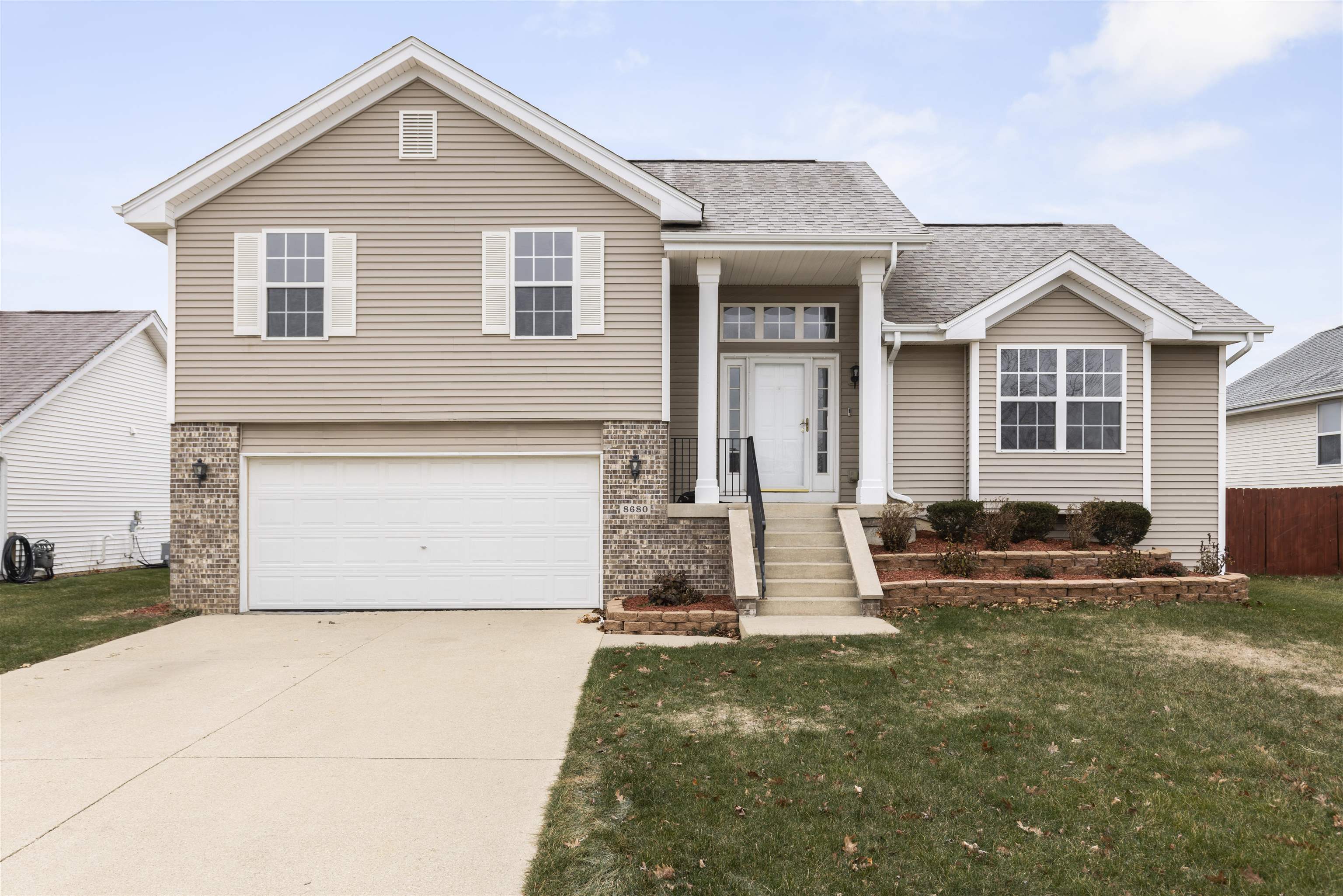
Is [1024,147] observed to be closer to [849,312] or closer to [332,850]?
[849,312]

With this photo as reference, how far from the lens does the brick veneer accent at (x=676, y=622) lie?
832 centimetres

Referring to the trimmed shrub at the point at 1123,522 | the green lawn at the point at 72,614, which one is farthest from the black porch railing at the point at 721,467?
the green lawn at the point at 72,614

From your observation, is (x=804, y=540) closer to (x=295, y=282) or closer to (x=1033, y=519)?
(x=1033, y=519)

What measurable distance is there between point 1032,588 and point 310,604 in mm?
9404

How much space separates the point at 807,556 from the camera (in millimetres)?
9484

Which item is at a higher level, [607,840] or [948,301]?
[948,301]

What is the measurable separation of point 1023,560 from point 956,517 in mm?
1101

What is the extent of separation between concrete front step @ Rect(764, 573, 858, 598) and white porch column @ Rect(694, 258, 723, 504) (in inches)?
61.9

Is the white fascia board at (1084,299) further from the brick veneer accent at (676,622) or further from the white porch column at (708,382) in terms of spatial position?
the brick veneer accent at (676,622)

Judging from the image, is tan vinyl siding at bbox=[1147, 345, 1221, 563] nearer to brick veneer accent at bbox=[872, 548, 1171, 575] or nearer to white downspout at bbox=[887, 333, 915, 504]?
brick veneer accent at bbox=[872, 548, 1171, 575]

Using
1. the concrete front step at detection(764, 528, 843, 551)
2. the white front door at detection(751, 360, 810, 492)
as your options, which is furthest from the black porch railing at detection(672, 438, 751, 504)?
the concrete front step at detection(764, 528, 843, 551)

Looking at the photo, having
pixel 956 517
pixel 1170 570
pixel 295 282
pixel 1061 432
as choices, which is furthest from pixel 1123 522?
pixel 295 282

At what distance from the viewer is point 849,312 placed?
1184cm

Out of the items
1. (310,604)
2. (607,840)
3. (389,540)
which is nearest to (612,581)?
(389,540)
